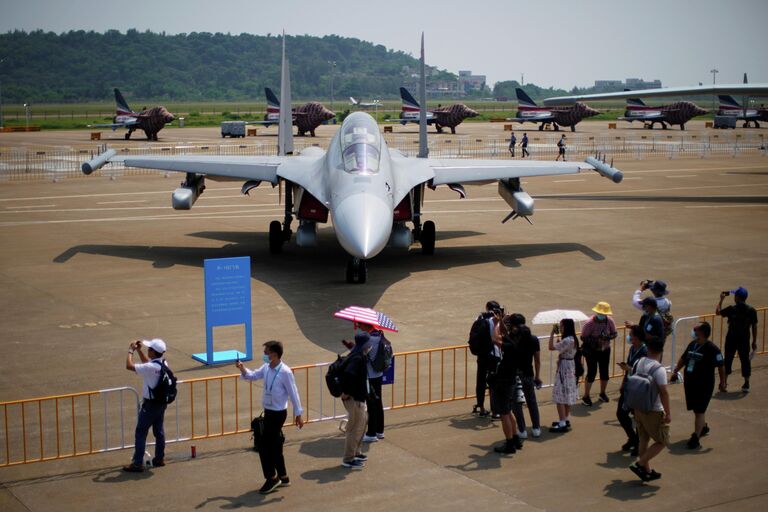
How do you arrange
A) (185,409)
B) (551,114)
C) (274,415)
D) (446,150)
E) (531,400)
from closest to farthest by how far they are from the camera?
(274,415)
(531,400)
(185,409)
(446,150)
(551,114)

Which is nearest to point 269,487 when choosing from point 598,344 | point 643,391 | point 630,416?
point 643,391

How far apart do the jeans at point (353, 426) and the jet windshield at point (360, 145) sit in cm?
1099

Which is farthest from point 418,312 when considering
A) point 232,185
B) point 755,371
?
point 232,185

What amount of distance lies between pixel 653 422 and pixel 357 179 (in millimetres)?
11864

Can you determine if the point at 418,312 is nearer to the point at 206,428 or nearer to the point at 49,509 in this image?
the point at 206,428

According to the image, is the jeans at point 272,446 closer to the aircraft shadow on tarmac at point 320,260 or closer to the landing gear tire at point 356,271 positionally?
the aircraft shadow on tarmac at point 320,260

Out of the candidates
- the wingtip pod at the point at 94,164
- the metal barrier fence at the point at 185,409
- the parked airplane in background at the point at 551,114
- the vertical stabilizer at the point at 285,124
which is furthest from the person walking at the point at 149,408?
the parked airplane in background at the point at 551,114

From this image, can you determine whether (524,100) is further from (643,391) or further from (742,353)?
(643,391)

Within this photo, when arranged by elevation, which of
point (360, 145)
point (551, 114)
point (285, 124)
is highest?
point (551, 114)

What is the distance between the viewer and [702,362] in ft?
39.4

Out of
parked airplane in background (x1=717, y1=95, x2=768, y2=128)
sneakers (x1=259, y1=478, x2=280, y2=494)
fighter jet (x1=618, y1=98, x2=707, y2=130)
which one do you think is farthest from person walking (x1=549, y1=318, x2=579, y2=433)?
parked airplane in background (x1=717, y1=95, x2=768, y2=128)

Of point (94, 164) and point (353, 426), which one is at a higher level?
point (94, 164)

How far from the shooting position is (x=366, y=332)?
12039 mm

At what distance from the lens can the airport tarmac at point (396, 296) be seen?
35.2ft
